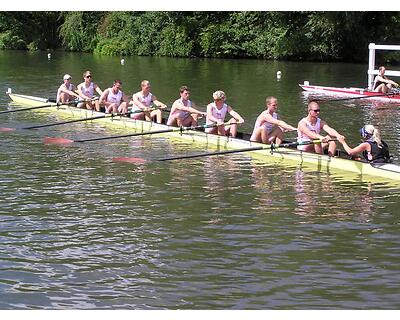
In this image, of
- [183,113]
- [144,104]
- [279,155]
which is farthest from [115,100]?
[279,155]

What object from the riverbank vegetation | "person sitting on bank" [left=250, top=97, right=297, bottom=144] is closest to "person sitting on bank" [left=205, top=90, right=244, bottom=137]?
"person sitting on bank" [left=250, top=97, right=297, bottom=144]

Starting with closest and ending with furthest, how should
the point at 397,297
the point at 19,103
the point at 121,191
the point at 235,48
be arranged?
the point at 397,297
the point at 121,191
the point at 19,103
the point at 235,48

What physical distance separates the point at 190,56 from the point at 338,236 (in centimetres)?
4458

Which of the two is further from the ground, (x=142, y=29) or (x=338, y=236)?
(x=142, y=29)

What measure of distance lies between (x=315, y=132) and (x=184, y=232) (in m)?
4.95

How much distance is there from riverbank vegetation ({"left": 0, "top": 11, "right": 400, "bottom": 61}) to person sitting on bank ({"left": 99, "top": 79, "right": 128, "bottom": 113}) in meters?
25.4

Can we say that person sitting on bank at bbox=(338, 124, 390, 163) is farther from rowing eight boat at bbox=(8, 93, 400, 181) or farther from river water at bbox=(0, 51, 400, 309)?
river water at bbox=(0, 51, 400, 309)

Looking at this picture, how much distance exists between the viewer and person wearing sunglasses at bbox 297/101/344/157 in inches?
569

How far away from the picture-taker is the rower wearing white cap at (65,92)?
2367 centimetres

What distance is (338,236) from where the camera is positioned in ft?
34.9

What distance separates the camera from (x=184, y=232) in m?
10.9

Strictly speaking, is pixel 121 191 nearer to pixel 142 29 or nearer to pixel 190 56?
pixel 190 56

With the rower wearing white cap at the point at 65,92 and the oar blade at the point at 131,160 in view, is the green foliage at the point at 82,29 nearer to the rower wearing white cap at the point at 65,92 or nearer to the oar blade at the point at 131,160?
the rower wearing white cap at the point at 65,92
